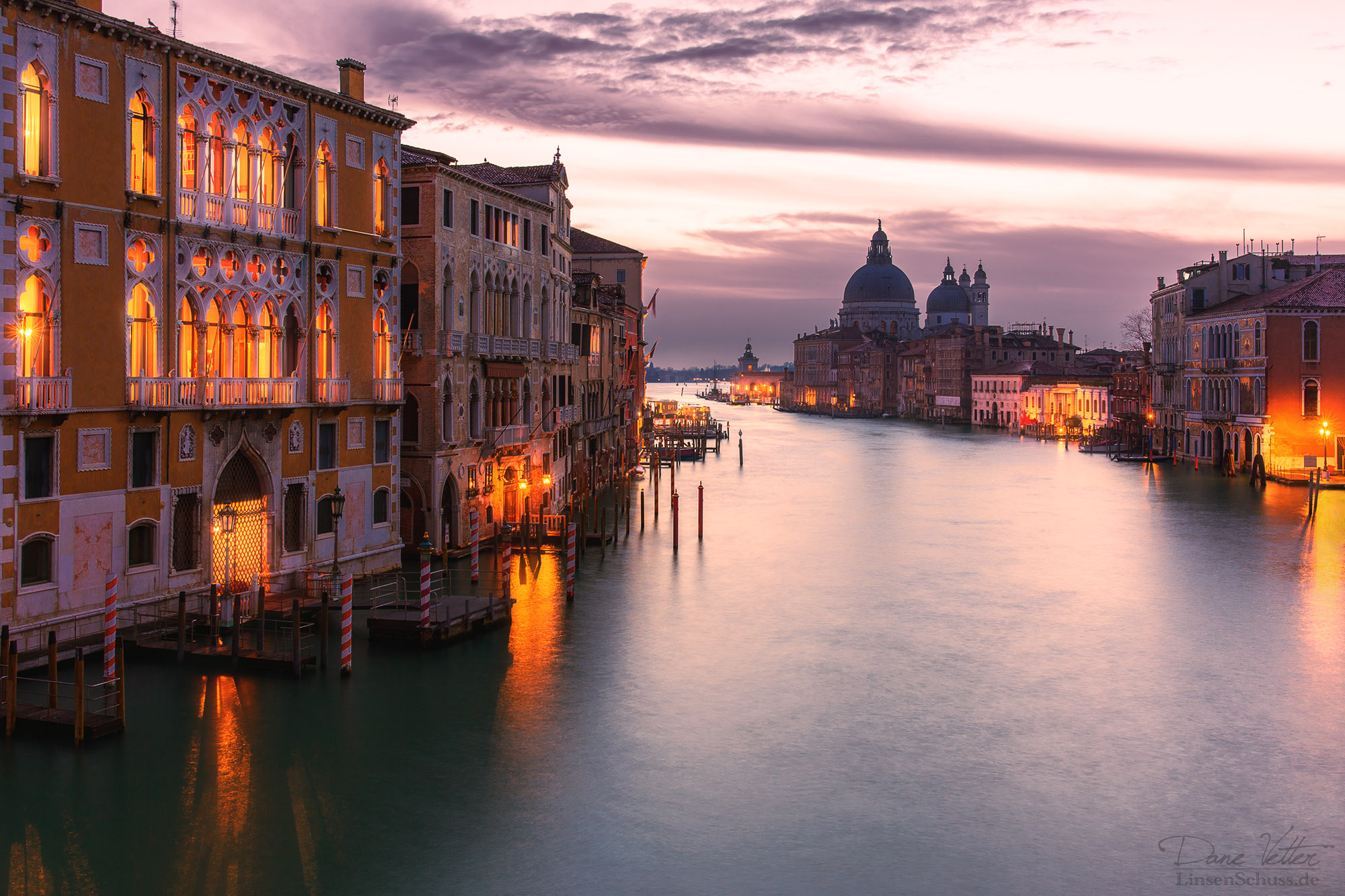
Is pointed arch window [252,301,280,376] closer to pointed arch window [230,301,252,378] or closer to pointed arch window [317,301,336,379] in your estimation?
pointed arch window [230,301,252,378]

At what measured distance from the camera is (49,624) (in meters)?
17.7

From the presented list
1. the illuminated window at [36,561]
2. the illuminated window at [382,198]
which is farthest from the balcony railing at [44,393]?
the illuminated window at [382,198]

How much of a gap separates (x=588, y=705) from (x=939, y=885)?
7028 mm

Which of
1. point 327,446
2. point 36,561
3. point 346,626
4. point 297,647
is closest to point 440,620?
point 346,626

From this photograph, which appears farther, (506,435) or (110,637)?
(506,435)

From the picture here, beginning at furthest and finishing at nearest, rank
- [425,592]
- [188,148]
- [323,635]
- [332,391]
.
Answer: [332,391] → [425,592] → [188,148] → [323,635]

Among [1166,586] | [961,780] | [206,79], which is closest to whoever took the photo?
[961,780]

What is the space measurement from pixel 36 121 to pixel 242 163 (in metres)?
4.34

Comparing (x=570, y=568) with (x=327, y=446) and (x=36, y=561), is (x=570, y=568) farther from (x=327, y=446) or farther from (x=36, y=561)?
(x=36, y=561)

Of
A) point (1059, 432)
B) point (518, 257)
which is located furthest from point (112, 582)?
point (1059, 432)

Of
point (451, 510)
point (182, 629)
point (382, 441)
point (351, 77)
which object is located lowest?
point (182, 629)

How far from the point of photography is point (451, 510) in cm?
2983

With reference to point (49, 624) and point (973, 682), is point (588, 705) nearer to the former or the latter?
point (973, 682)

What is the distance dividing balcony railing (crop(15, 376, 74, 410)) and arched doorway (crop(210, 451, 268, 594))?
3.63m
